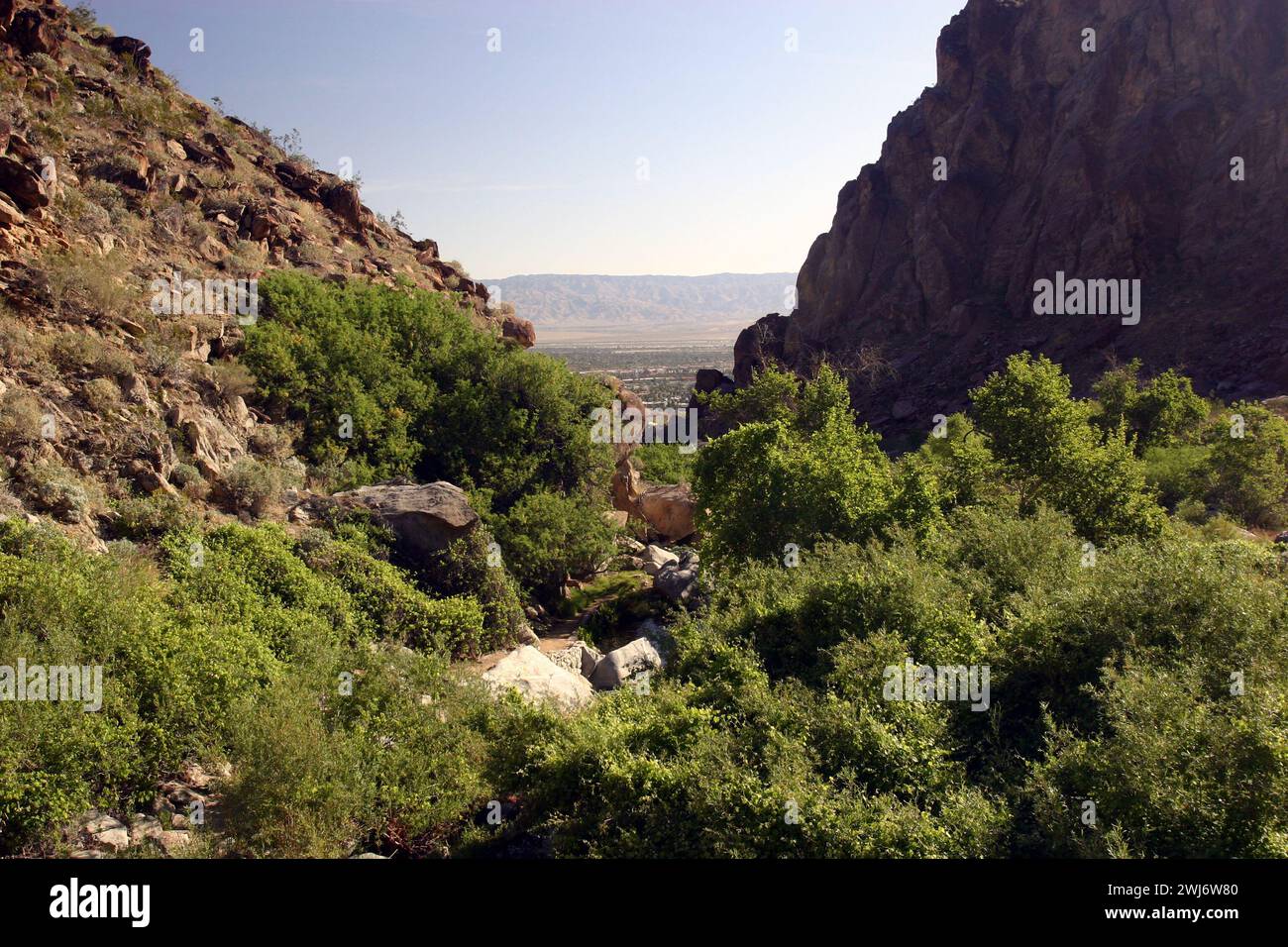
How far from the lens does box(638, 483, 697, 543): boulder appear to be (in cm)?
2638

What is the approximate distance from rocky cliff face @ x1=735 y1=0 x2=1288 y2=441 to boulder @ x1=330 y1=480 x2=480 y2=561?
104 ft

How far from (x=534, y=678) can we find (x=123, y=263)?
13218 mm

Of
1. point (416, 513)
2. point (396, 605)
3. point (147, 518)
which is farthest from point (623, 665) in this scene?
point (147, 518)

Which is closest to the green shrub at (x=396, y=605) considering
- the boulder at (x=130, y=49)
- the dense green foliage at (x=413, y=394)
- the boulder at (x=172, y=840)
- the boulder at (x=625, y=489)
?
the dense green foliage at (x=413, y=394)

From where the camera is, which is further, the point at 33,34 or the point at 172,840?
the point at 33,34

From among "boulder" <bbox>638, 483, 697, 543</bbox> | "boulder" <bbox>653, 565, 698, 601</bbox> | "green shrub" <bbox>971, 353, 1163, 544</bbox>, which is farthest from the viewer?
"boulder" <bbox>638, 483, 697, 543</bbox>

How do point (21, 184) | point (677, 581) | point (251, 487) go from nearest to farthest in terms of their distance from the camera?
point (251, 487)
point (21, 184)
point (677, 581)

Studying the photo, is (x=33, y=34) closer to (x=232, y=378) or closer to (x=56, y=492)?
(x=232, y=378)

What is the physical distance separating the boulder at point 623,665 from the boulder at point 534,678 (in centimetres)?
29

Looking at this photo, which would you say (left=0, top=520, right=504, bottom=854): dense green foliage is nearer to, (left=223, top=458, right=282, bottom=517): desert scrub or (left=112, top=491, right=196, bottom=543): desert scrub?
(left=112, top=491, right=196, bottom=543): desert scrub

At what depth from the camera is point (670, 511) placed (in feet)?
87.0

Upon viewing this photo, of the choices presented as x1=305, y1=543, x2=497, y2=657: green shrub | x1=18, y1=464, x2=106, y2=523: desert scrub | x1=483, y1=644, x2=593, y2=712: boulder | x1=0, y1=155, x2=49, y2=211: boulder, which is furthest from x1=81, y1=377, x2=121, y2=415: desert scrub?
x1=483, y1=644, x2=593, y2=712: boulder

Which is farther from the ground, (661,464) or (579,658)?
(661,464)
